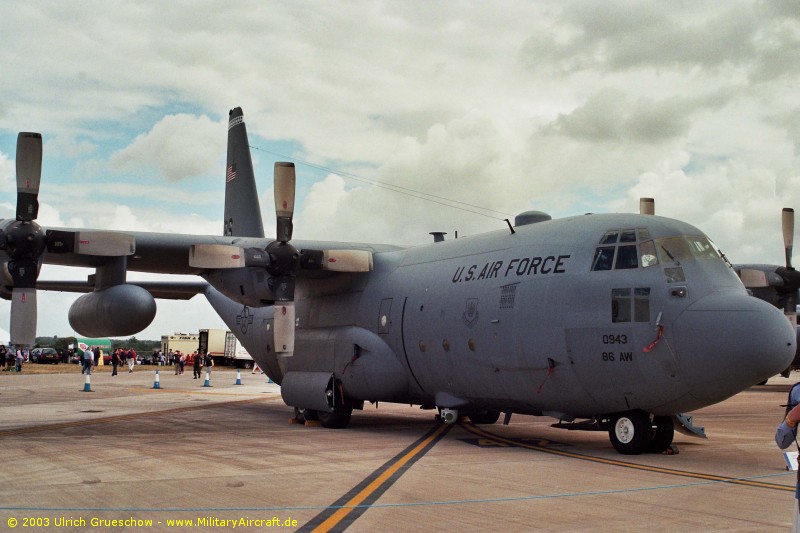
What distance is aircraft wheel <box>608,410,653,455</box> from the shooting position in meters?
12.8

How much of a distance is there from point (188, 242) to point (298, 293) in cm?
376

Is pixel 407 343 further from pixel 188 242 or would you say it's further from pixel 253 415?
pixel 253 415

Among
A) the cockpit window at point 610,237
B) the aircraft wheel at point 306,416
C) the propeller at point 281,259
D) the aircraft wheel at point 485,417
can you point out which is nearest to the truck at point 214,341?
the aircraft wheel at point 306,416

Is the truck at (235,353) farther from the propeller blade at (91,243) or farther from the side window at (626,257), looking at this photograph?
the side window at (626,257)

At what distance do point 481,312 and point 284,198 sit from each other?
548cm

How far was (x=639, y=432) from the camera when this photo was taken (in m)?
12.7

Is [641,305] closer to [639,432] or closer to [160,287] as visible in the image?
[639,432]

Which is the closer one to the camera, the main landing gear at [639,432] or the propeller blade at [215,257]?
the main landing gear at [639,432]

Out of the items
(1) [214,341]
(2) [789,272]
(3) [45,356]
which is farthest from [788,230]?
(3) [45,356]

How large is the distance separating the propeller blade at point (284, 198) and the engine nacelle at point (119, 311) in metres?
3.12

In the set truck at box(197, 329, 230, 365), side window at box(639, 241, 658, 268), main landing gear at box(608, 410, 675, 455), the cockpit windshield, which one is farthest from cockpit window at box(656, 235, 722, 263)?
truck at box(197, 329, 230, 365)

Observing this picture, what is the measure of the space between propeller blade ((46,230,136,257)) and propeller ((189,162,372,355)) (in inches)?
54.9

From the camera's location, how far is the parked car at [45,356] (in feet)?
258

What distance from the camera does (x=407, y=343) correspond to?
16953 mm
